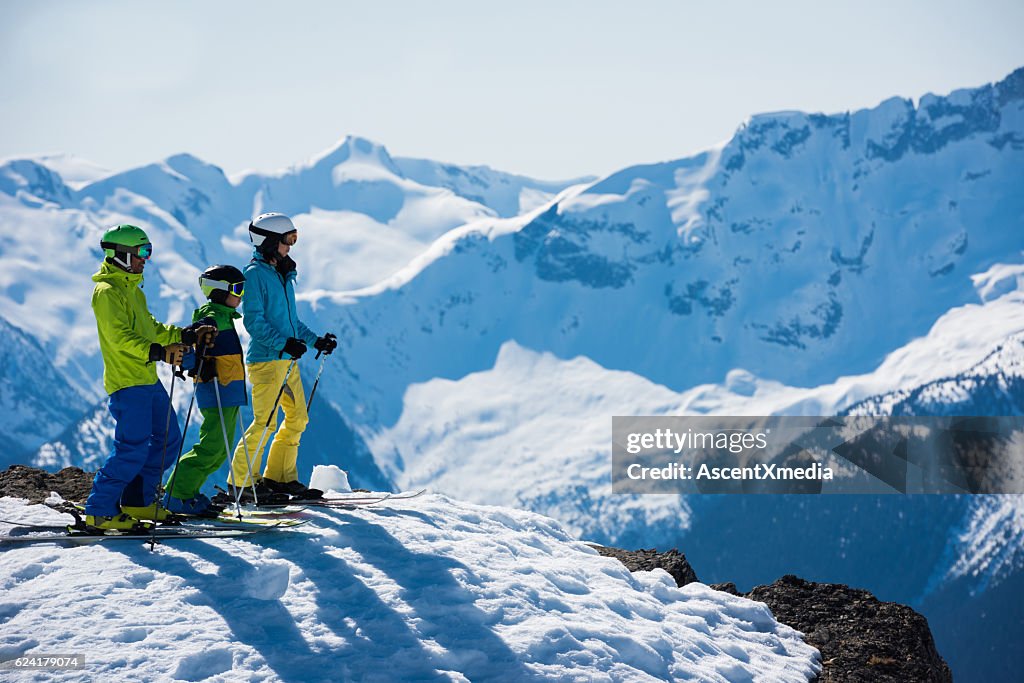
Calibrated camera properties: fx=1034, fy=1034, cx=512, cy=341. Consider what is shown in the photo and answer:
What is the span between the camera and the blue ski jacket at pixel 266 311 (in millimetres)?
11172

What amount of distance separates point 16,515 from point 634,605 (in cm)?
677

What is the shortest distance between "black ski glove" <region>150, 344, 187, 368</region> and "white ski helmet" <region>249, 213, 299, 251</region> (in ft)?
6.07

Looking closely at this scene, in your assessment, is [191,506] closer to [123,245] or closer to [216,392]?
[216,392]

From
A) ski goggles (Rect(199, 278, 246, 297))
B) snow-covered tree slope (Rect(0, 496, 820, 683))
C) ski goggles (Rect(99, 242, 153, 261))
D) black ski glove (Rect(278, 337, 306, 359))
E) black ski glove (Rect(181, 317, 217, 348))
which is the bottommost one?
snow-covered tree slope (Rect(0, 496, 820, 683))

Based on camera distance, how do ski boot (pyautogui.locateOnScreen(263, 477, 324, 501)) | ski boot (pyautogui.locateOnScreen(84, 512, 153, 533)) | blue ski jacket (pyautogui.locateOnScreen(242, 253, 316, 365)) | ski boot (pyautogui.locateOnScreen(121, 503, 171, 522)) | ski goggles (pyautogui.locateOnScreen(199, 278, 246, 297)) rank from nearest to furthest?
1. ski boot (pyautogui.locateOnScreen(84, 512, 153, 533))
2. ski boot (pyautogui.locateOnScreen(121, 503, 171, 522))
3. ski goggles (pyautogui.locateOnScreen(199, 278, 246, 297))
4. blue ski jacket (pyautogui.locateOnScreen(242, 253, 316, 365))
5. ski boot (pyautogui.locateOnScreen(263, 477, 324, 501))

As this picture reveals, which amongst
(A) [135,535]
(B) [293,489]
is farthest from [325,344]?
(A) [135,535]

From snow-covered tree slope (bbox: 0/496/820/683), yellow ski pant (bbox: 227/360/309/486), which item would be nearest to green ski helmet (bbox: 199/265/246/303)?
yellow ski pant (bbox: 227/360/309/486)

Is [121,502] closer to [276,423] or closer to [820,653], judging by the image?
[276,423]

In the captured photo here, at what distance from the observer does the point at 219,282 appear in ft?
35.2

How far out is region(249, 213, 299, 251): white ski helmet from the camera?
11.2 meters

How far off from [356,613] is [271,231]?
14.1 ft

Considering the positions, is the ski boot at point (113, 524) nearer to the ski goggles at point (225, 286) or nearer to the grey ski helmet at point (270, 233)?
the ski goggles at point (225, 286)

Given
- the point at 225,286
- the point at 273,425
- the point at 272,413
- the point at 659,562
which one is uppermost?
the point at 225,286

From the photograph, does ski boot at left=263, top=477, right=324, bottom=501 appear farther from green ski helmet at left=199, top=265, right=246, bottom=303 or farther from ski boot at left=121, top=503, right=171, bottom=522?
green ski helmet at left=199, top=265, right=246, bottom=303
